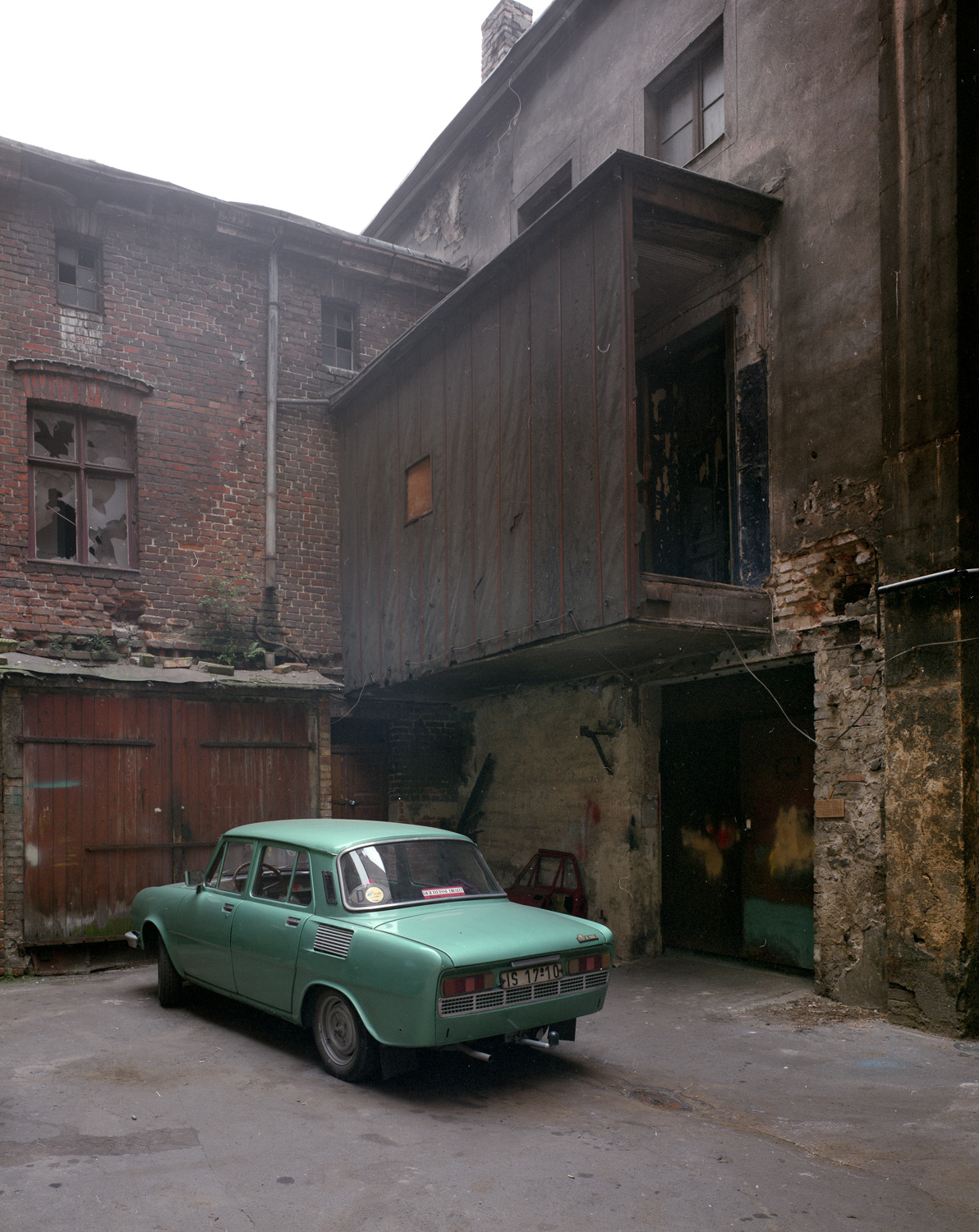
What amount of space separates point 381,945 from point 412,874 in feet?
2.70

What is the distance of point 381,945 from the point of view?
5227 millimetres

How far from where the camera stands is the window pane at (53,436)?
10336 mm

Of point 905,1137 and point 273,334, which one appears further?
point 273,334

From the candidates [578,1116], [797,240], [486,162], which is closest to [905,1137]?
[578,1116]

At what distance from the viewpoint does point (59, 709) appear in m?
9.33

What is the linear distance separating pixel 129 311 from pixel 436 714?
621 centimetres

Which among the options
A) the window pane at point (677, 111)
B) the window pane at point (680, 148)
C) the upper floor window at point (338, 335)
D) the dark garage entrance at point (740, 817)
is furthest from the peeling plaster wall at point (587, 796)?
the window pane at point (677, 111)

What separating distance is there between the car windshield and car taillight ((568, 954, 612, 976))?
92 cm

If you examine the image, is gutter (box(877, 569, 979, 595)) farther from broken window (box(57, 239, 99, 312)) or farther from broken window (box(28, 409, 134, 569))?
broken window (box(57, 239, 99, 312))

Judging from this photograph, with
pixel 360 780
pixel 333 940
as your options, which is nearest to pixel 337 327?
pixel 360 780

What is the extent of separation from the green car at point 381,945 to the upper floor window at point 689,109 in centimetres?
754

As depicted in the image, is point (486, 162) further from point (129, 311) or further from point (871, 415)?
point (871, 415)

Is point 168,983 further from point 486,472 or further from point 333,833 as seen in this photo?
point 486,472

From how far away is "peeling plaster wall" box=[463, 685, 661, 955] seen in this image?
31.1 ft
